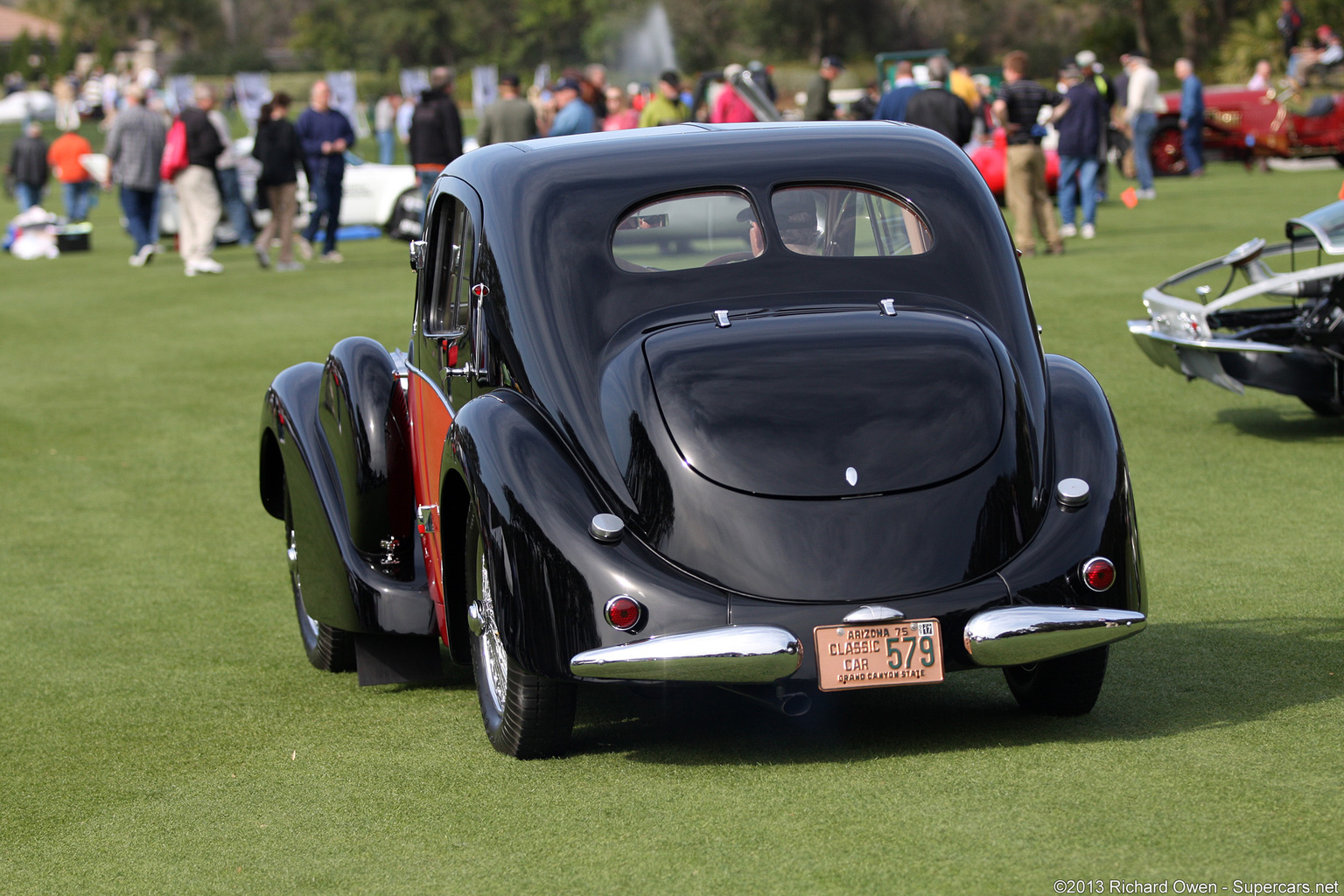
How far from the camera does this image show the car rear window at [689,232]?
5.07 metres

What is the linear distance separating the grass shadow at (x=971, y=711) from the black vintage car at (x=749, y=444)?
16 centimetres

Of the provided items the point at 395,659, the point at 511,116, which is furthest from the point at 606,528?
the point at 511,116

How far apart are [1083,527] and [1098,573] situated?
5.2 inches

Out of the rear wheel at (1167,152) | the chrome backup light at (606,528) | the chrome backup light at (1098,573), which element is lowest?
the rear wheel at (1167,152)

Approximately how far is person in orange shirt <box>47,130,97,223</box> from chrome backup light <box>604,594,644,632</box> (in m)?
24.1

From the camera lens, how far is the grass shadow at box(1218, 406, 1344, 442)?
388 inches

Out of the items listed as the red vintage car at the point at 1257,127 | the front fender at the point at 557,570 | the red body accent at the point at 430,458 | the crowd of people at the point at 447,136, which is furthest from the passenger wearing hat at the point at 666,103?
the front fender at the point at 557,570

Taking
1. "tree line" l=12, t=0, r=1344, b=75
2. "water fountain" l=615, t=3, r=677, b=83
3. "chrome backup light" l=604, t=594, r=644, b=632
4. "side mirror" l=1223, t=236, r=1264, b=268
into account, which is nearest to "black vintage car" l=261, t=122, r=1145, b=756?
"chrome backup light" l=604, t=594, r=644, b=632

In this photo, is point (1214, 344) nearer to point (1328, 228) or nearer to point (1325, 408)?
point (1328, 228)

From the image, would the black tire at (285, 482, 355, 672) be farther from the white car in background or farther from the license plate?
the white car in background

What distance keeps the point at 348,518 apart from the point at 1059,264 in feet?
40.9

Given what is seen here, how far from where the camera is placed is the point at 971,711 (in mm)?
5062

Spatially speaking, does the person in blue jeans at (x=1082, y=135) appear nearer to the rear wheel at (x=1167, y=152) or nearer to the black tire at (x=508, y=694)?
the rear wheel at (x=1167, y=152)

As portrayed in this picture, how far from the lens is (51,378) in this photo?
13805mm
